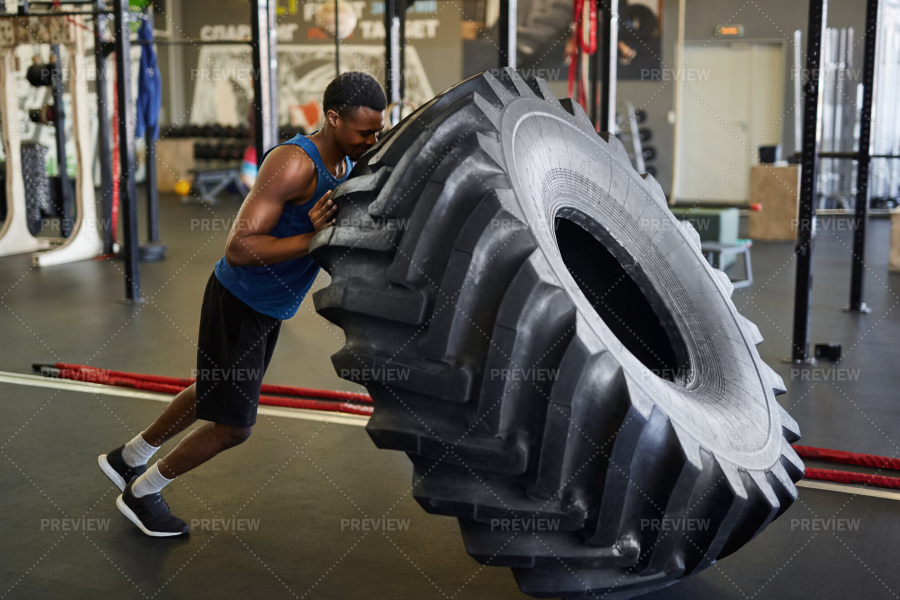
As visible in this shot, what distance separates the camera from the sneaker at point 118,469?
2.32 meters

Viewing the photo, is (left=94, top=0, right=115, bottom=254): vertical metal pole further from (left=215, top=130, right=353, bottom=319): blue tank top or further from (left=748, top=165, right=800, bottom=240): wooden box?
(left=748, top=165, right=800, bottom=240): wooden box

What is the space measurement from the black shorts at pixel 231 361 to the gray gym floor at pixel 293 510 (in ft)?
1.24

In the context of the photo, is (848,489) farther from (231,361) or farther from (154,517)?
(154,517)

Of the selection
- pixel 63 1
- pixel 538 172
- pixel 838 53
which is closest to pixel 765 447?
pixel 538 172

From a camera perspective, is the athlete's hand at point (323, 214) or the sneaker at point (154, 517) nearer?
the athlete's hand at point (323, 214)

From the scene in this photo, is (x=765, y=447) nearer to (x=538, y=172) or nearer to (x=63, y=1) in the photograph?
(x=538, y=172)

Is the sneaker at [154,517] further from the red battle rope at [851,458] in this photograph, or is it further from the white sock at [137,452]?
the red battle rope at [851,458]

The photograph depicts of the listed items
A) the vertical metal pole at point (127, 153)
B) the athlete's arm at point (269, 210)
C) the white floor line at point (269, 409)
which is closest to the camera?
the athlete's arm at point (269, 210)

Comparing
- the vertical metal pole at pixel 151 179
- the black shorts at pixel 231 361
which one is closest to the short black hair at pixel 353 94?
the black shorts at pixel 231 361

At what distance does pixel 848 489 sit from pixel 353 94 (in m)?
1.91

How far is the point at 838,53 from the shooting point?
33.6ft

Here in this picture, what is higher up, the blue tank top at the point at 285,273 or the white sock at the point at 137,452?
the blue tank top at the point at 285,273

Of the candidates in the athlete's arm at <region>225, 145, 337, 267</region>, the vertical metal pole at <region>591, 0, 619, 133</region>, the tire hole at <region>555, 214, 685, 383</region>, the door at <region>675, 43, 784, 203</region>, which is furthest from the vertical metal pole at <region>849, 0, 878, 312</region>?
the door at <region>675, 43, 784, 203</region>

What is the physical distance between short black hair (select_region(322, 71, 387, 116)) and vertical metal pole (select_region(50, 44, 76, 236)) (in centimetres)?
537
